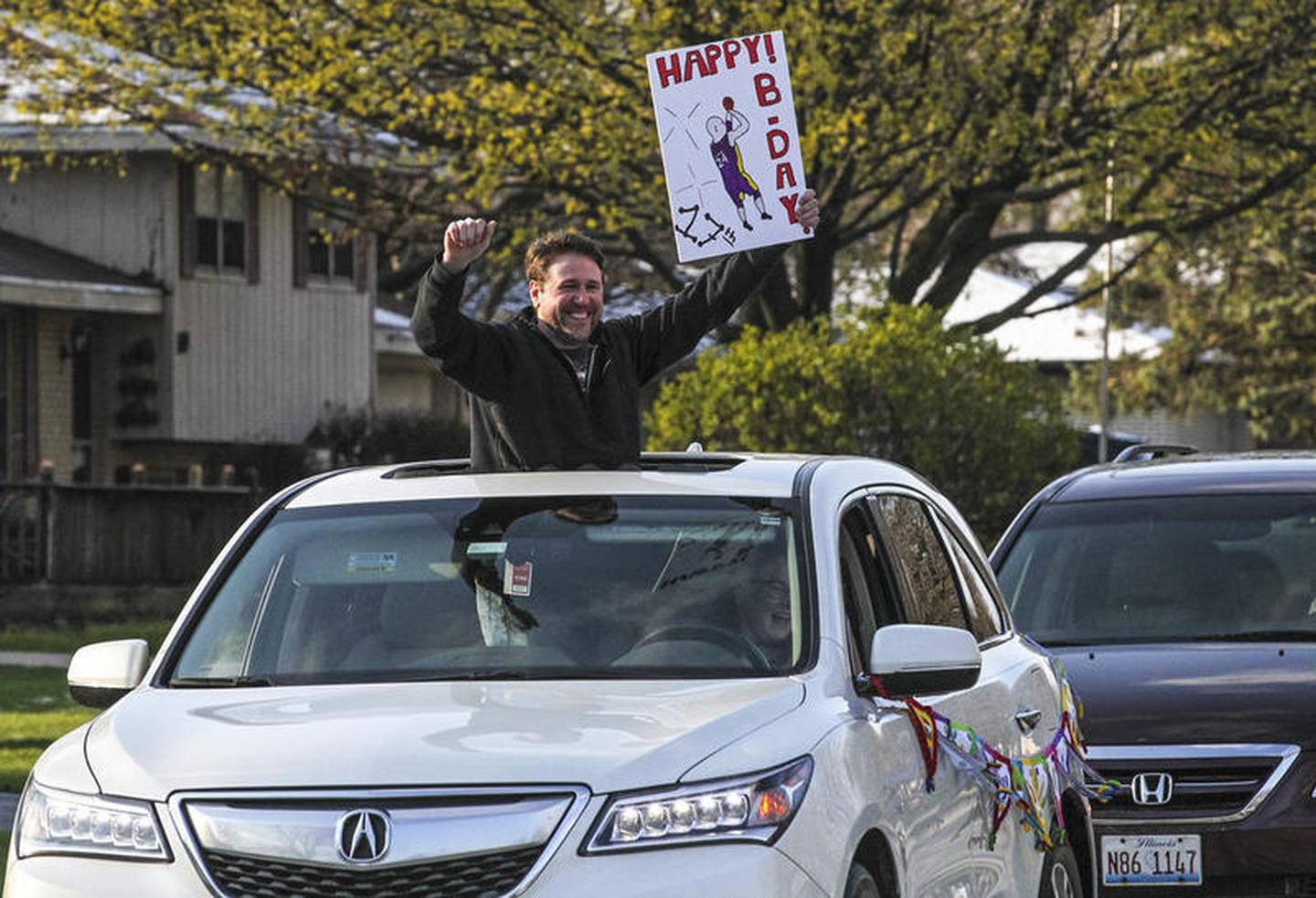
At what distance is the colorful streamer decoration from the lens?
6625 millimetres

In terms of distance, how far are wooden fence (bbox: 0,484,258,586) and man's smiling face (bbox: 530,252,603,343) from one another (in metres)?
20.2

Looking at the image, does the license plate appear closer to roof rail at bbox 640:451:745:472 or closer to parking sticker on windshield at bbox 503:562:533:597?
roof rail at bbox 640:451:745:472

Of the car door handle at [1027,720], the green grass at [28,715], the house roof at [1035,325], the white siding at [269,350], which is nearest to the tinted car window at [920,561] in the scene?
the car door handle at [1027,720]

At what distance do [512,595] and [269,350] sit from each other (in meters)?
30.5

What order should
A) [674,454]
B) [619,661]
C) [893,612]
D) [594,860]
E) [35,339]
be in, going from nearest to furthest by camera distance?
[594,860], [619,661], [893,612], [674,454], [35,339]

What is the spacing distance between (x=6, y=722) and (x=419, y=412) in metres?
24.3

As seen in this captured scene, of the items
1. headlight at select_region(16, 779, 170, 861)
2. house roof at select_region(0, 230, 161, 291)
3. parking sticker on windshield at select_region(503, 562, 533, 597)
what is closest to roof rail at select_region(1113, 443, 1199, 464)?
parking sticker on windshield at select_region(503, 562, 533, 597)

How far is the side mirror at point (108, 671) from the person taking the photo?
21.9ft

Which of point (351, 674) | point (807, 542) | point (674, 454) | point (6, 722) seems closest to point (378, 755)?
point (351, 674)

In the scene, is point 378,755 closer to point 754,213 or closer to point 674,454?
point 674,454

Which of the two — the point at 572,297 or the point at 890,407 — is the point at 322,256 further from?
the point at 572,297

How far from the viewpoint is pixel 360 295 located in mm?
38500

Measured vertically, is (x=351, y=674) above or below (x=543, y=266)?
below

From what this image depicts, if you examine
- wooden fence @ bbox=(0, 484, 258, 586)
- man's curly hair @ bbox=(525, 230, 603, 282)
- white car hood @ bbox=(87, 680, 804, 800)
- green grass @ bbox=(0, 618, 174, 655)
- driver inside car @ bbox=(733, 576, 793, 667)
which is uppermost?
man's curly hair @ bbox=(525, 230, 603, 282)
